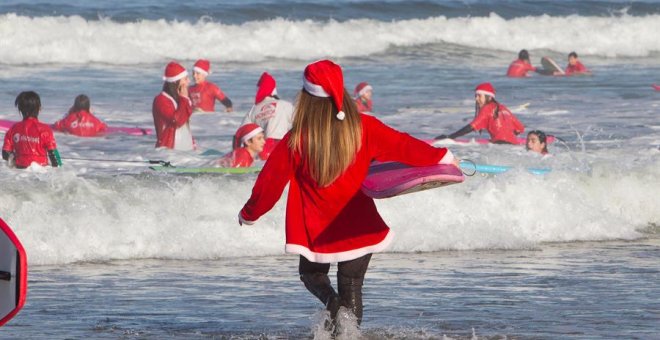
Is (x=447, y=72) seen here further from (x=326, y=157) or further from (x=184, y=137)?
(x=326, y=157)

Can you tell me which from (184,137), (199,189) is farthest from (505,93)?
(199,189)

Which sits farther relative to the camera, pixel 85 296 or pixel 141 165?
pixel 141 165

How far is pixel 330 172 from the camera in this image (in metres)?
6.73

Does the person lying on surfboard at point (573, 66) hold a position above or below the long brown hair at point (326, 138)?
below

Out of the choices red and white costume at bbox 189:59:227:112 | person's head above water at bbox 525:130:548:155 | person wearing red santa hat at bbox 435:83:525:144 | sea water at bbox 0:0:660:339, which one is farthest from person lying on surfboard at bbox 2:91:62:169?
red and white costume at bbox 189:59:227:112

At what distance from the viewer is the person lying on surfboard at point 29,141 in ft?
45.7

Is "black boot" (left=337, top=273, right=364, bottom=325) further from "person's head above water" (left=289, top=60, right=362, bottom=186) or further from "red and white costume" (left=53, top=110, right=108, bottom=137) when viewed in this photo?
"red and white costume" (left=53, top=110, right=108, bottom=137)

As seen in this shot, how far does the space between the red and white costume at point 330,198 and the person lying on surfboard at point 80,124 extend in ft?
38.6

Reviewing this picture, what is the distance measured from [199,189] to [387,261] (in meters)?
2.37

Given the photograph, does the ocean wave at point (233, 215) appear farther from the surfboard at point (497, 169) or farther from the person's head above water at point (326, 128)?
the person's head above water at point (326, 128)

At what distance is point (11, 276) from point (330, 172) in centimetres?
155

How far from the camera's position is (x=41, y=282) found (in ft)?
32.5

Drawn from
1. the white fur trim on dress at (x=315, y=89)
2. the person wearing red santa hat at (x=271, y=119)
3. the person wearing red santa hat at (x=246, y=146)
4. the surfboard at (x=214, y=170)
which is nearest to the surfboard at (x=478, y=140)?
the person wearing red santa hat at (x=271, y=119)

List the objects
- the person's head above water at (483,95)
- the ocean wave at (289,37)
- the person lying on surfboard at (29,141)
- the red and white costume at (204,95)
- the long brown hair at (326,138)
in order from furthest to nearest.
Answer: the ocean wave at (289,37) → the red and white costume at (204,95) → the person's head above water at (483,95) → the person lying on surfboard at (29,141) → the long brown hair at (326,138)
